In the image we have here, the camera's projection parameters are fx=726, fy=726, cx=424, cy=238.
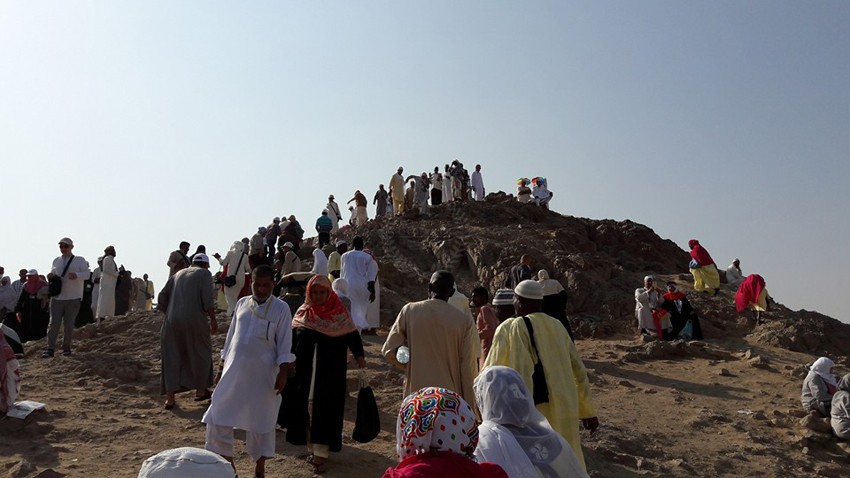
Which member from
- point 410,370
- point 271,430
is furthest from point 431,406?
point 271,430

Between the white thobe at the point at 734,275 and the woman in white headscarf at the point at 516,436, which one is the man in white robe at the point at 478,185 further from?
the woman in white headscarf at the point at 516,436

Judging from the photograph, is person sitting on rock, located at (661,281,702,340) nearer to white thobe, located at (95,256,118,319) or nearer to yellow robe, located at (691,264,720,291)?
yellow robe, located at (691,264,720,291)

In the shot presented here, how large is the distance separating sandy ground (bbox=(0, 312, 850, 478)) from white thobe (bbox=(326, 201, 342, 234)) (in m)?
9.80

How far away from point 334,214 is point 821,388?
15260 mm

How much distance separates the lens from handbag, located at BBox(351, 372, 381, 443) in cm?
525

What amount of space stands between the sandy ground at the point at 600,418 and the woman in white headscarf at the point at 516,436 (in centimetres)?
288

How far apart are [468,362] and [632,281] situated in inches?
483

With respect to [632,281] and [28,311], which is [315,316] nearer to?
[28,311]

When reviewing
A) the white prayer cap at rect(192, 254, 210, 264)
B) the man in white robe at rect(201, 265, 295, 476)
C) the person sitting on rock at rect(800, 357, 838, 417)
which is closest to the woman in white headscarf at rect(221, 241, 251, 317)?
the white prayer cap at rect(192, 254, 210, 264)

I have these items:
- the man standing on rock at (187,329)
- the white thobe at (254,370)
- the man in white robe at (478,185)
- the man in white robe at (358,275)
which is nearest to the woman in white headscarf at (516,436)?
the white thobe at (254,370)

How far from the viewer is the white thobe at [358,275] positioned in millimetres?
10844

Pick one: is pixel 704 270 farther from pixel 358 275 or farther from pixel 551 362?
pixel 551 362

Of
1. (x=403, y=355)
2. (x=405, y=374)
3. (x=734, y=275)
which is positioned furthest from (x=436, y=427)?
(x=734, y=275)

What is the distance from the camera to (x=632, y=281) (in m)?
16.7
